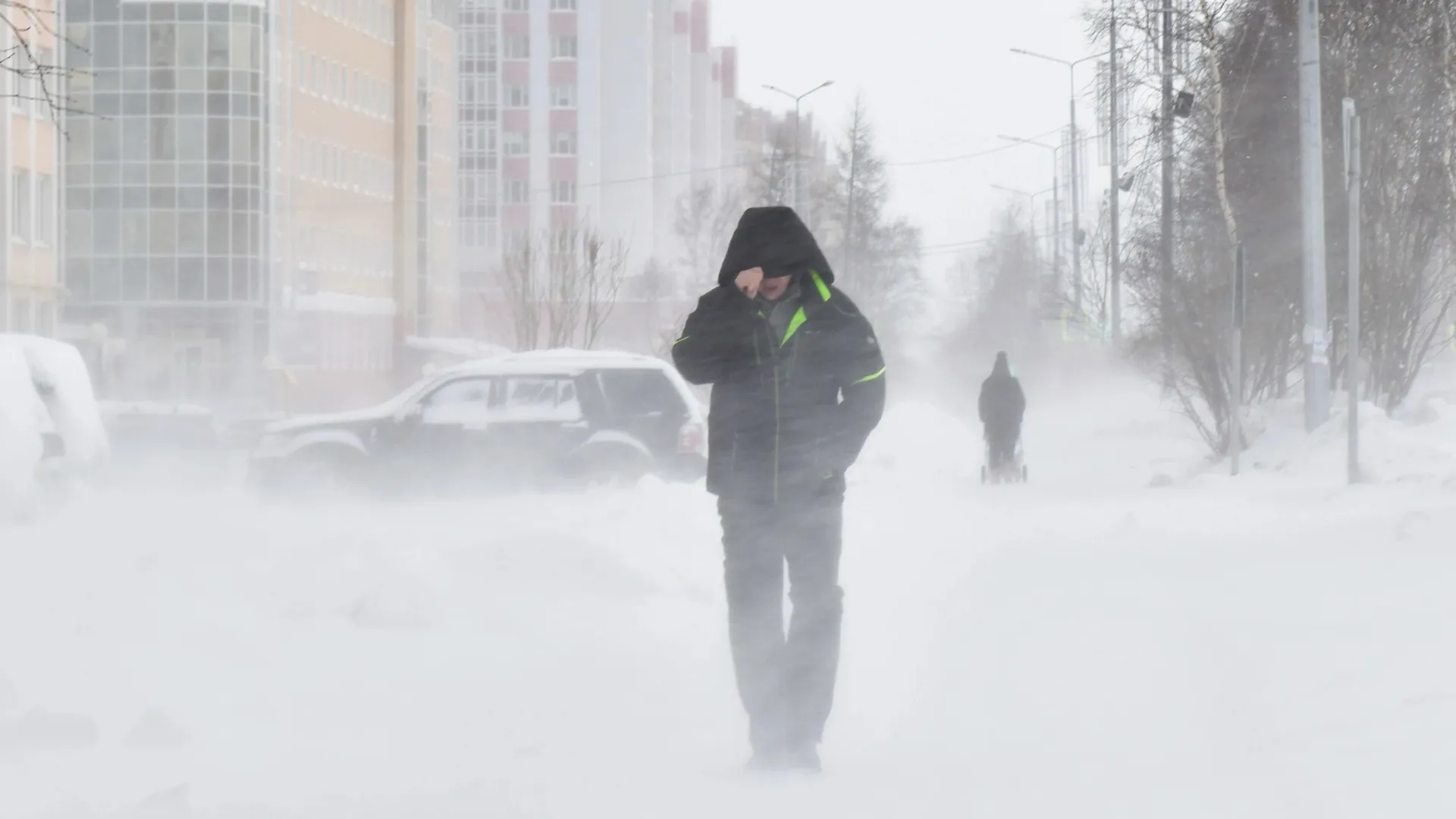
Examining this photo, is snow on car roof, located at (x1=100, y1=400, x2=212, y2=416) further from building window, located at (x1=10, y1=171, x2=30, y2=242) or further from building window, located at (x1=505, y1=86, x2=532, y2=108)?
building window, located at (x1=505, y1=86, x2=532, y2=108)

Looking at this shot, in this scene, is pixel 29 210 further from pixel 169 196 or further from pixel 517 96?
pixel 517 96

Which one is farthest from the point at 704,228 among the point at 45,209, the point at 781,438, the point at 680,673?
the point at 781,438

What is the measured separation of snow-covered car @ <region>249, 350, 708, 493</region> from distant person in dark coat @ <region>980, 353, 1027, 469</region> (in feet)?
24.1

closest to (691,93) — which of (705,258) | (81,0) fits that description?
(705,258)

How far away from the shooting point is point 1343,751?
6.82 m

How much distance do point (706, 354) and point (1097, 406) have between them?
208ft

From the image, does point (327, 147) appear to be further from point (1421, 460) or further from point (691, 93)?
point (691, 93)

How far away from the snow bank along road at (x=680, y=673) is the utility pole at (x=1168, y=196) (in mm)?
11647

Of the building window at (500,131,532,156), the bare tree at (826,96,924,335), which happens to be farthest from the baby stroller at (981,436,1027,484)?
the building window at (500,131,532,156)

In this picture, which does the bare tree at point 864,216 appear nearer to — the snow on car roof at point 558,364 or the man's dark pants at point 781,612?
the snow on car roof at point 558,364

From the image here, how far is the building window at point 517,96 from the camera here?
132250mm

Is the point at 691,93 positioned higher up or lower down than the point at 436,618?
higher up

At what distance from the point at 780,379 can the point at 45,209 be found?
5280 centimetres

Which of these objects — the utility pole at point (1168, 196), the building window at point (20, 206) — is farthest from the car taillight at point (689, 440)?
the building window at point (20, 206)
